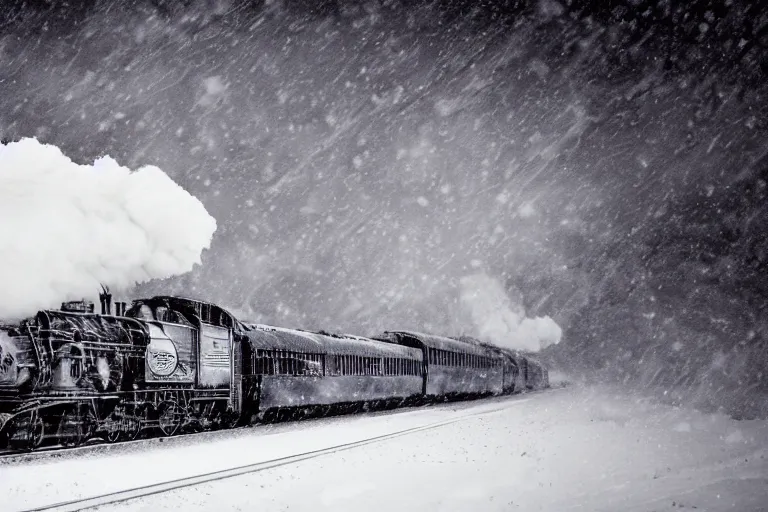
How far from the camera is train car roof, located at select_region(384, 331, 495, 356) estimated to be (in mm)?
34319

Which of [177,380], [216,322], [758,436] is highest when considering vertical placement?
[216,322]

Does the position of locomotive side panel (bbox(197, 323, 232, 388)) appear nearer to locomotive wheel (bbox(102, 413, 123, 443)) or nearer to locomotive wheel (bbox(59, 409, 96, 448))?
locomotive wheel (bbox(102, 413, 123, 443))

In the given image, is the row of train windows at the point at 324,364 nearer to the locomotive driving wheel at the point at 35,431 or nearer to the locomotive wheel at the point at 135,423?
the locomotive wheel at the point at 135,423

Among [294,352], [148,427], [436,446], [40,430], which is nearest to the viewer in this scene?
[40,430]

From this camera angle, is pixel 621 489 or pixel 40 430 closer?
pixel 621 489

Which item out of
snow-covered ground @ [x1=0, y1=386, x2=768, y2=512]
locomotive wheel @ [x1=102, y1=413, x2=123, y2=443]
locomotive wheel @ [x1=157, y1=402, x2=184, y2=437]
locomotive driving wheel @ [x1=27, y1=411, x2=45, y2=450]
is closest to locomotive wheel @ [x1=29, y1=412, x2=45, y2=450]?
locomotive driving wheel @ [x1=27, y1=411, x2=45, y2=450]

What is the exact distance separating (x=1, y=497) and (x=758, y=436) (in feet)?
50.0

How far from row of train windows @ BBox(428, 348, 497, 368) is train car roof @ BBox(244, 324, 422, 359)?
370 cm

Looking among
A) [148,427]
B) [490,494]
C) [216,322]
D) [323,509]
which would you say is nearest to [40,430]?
[148,427]

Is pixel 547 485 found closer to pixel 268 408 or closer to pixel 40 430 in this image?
pixel 40 430

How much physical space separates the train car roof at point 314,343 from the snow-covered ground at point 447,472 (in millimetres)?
3535

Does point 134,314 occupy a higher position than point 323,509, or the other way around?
point 134,314

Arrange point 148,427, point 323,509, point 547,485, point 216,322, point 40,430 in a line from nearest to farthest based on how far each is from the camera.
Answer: point 323,509, point 547,485, point 40,430, point 148,427, point 216,322

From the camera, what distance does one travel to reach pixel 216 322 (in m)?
18.0
